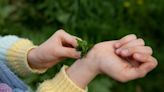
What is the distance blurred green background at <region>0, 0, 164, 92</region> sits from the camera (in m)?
2.58

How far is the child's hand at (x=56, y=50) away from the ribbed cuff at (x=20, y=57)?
63 millimetres

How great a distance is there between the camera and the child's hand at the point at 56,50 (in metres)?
1.47

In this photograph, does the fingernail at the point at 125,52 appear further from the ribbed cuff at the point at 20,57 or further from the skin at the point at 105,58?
the ribbed cuff at the point at 20,57

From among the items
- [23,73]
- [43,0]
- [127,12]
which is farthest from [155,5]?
[23,73]

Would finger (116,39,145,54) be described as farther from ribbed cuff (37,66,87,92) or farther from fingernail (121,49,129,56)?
ribbed cuff (37,66,87,92)

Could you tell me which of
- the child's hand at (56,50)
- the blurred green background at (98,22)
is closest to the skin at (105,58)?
the child's hand at (56,50)

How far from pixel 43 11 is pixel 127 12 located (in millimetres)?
433

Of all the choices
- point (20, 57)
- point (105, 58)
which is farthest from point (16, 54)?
point (105, 58)

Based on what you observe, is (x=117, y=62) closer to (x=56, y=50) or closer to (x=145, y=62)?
(x=145, y=62)

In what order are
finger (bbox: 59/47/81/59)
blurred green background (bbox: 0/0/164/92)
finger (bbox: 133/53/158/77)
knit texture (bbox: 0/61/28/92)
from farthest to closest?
blurred green background (bbox: 0/0/164/92) → knit texture (bbox: 0/61/28/92) → finger (bbox: 59/47/81/59) → finger (bbox: 133/53/158/77)

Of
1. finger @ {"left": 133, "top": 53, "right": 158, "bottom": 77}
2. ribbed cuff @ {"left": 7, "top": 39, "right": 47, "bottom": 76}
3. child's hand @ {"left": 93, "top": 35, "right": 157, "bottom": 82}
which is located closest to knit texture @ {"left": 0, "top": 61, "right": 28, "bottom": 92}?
ribbed cuff @ {"left": 7, "top": 39, "right": 47, "bottom": 76}

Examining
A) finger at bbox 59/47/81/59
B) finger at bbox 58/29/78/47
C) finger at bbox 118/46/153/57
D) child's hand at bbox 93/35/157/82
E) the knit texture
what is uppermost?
finger at bbox 118/46/153/57

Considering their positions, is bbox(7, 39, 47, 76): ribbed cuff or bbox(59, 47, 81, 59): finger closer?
bbox(59, 47, 81, 59): finger

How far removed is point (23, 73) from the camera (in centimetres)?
170
